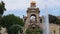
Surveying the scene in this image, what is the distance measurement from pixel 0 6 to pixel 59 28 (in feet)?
97.0

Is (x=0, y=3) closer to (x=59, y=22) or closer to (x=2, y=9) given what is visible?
(x=2, y=9)

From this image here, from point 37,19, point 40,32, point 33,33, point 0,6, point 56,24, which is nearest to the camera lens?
point 0,6

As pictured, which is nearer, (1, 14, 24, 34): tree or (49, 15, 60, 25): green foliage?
(1, 14, 24, 34): tree

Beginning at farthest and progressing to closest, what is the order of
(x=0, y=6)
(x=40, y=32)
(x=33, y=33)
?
(x=40, y=32)
(x=33, y=33)
(x=0, y=6)

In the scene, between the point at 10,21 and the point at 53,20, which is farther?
the point at 53,20

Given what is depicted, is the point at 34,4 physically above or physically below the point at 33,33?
above

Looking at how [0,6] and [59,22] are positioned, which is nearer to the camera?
[0,6]

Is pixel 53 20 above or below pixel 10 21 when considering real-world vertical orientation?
below

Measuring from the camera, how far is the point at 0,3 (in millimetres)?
48031

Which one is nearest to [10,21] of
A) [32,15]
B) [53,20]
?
[32,15]

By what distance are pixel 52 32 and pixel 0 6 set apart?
27.0 m

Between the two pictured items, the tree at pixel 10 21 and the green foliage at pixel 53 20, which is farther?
the green foliage at pixel 53 20

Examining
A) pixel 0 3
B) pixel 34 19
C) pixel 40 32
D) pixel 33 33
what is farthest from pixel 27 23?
pixel 0 3

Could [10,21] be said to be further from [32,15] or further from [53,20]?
[53,20]
